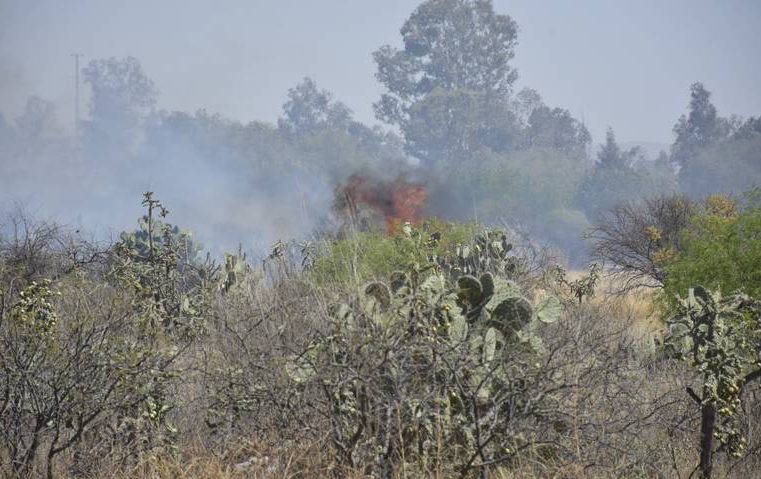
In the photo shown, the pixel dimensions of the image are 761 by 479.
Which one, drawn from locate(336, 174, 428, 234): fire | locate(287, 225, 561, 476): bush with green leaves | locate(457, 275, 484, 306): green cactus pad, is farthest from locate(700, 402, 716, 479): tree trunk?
locate(336, 174, 428, 234): fire

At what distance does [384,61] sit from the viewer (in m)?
69.1

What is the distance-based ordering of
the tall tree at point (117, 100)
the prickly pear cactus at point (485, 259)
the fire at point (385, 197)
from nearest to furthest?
the prickly pear cactus at point (485, 259)
the fire at point (385, 197)
the tall tree at point (117, 100)

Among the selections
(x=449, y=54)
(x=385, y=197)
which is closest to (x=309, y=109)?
(x=449, y=54)

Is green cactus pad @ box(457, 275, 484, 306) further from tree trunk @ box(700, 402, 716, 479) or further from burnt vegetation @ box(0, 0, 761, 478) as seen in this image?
tree trunk @ box(700, 402, 716, 479)

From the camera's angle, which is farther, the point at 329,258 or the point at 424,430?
the point at 329,258

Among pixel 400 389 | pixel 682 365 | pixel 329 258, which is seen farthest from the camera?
pixel 329 258

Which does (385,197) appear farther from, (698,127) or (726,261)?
(698,127)

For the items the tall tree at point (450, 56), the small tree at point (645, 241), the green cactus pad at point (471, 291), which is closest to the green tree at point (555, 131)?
the tall tree at point (450, 56)

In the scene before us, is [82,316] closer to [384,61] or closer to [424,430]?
[424,430]

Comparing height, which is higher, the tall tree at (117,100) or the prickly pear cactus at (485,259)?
the tall tree at (117,100)

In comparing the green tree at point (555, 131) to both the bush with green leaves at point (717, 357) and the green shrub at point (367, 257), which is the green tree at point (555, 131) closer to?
the green shrub at point (367, 257)

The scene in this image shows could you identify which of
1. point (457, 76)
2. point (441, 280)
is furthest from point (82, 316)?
point (457, 76)

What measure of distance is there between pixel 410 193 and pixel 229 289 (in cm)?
1978

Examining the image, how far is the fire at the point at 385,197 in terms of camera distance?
29391 mm
